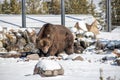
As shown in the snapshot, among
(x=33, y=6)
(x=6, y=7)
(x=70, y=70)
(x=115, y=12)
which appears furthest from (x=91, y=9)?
(x=70, y=70)

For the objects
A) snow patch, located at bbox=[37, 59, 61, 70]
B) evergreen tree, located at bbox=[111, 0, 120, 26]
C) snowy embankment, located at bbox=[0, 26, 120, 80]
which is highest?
evergreen tree, located at bbox=[111, 0, 120, 26]

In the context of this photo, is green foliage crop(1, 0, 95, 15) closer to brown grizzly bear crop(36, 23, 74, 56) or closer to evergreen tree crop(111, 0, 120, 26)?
evergreen tree crop(111, 0, 120, 26)

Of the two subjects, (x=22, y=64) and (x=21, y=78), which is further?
(x=22, y=64)

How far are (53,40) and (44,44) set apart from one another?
30 centimetres

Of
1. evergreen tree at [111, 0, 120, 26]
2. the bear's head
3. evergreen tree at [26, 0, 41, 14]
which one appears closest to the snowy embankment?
the bear's head

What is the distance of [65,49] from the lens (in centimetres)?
1105

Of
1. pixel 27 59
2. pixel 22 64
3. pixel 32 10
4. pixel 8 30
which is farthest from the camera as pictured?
pixel 32 10

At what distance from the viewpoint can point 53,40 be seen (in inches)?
404

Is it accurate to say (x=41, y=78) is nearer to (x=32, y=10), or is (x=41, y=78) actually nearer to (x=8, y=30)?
(x=8, y=30)

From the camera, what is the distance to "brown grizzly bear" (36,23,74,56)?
395 inches

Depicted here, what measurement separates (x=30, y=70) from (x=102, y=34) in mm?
7859

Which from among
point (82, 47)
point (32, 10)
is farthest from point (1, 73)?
point (32, 10)

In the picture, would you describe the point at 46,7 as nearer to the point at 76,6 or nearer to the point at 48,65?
the point at 76,6

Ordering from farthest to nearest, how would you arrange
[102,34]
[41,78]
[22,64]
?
1. [102,34]
2. [22,64]
3. [41,78]
